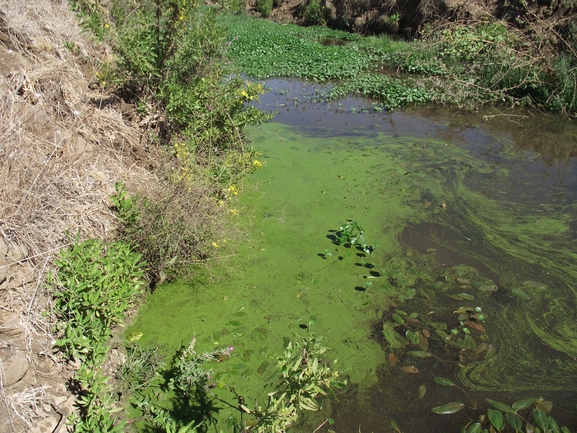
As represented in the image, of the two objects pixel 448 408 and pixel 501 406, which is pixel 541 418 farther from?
pixel 448 408

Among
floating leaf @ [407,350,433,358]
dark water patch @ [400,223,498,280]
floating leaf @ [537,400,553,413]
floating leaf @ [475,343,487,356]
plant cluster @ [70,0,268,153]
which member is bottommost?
floating leaf @ [537,400,553,413]

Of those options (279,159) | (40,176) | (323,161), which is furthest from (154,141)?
(323,161)

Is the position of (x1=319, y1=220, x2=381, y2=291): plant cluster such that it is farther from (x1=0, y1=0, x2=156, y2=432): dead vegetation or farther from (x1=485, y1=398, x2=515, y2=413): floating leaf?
(x1=0, y1=0, x2=156, y2=432): dead vegetation

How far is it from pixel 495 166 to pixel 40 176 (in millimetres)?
5091

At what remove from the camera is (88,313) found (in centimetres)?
253

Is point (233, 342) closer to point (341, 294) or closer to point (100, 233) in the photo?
point (341, 294)

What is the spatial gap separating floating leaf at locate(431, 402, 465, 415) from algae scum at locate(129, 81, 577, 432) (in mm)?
30

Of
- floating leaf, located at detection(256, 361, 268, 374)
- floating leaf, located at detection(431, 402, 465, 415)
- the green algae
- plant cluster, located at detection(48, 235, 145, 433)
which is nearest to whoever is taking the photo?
plant cluster, located at detection(48, 235, 145, 433)

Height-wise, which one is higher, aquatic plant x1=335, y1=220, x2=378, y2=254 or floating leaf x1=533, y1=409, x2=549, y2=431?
aquatic plant x1=335, y1=220, x2=378, y2=254

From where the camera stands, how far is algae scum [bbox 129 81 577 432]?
2840 mm

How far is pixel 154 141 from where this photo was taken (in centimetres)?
440

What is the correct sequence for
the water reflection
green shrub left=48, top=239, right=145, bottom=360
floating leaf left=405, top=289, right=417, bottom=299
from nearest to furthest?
green shrub left=48, top=239, right=145, bottom=360 → floating leaf left=405, top=289, right=417, bottom=299 → the water reflection

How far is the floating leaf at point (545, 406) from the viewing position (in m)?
2.71

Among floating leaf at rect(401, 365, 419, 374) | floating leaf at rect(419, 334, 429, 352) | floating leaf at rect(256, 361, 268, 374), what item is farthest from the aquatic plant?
floating leaf at rect(256, 361, 268, 374)
